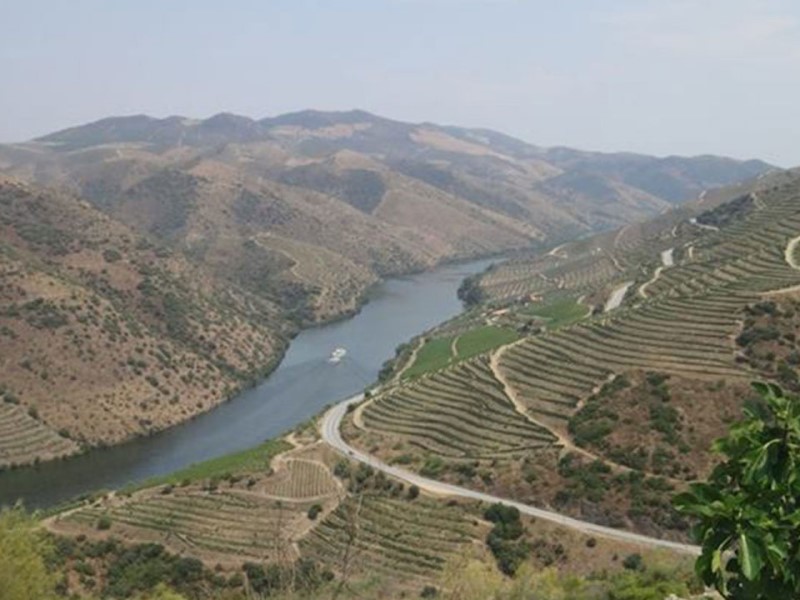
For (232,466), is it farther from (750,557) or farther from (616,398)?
(750,557)

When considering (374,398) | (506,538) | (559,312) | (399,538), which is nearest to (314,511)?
(399,538)

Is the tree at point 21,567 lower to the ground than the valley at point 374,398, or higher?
higher

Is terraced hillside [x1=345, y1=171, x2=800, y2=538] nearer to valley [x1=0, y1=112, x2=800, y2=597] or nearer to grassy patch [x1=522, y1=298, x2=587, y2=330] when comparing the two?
valley [x1=0, y1=112, x2=800, y2=597]

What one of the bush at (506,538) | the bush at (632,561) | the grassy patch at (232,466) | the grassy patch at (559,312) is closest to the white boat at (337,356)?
the grassy patch at (559,312)

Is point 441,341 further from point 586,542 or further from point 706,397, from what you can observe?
point 586,542

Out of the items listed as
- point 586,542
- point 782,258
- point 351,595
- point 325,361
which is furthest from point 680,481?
point 325,361

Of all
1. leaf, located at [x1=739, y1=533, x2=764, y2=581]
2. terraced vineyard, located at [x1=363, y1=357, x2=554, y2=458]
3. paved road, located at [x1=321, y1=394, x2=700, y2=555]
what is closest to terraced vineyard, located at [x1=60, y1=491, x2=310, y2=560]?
paved road, located at [x1=321, y1=394, x2=700, y2=555]

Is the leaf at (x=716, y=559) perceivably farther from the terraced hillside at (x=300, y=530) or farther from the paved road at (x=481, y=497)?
the paved road at (x=481, y=497)
